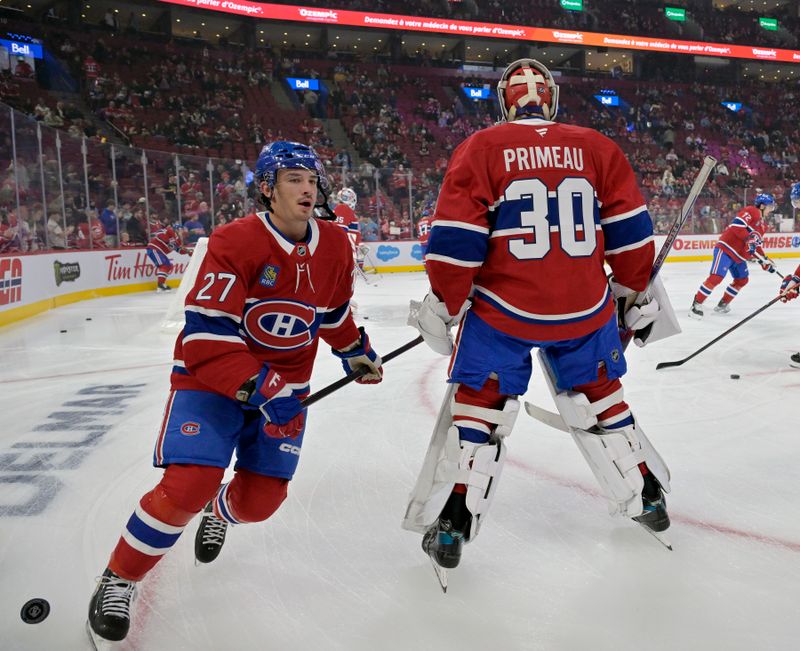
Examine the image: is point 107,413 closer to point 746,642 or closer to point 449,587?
point 449,587

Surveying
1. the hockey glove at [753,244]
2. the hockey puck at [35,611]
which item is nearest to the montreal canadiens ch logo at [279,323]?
the hockey puck at [35,611]

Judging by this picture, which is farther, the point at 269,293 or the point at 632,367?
the point at 632,367

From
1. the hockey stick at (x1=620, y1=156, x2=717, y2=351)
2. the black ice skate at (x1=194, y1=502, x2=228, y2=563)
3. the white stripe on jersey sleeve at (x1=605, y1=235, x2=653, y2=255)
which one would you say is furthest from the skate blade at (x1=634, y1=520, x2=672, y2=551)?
the black ice skate at (x1=194, y1=502, x2=228, y2=563)

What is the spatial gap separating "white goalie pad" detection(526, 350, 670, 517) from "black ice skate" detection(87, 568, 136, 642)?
1.15 m

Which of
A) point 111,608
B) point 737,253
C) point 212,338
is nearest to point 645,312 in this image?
point 212,338

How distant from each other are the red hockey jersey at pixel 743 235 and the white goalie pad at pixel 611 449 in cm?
560

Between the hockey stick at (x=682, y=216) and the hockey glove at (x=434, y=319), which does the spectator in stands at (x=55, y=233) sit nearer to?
the hockey glove at (x=434, y=319)

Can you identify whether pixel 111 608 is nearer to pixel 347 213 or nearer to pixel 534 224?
pixel 534 224

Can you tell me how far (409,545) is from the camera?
1.89 m

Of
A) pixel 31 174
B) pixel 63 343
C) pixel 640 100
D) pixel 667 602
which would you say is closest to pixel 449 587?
pixel 667 602

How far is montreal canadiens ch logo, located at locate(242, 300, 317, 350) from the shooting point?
63.7 inches

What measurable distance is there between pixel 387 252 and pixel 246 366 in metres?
11.7

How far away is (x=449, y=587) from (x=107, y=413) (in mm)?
2288

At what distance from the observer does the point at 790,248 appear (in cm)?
1443
